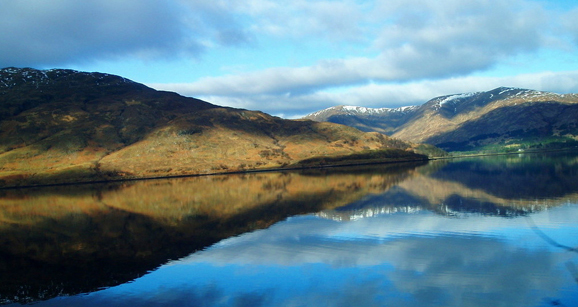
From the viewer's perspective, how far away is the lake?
2025 centimetres

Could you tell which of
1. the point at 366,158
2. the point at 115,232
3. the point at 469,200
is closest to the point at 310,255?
the point at 115,232

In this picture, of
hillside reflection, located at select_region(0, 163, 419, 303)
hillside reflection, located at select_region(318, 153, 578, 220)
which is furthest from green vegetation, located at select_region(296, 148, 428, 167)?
hillside reflection, located at select_region(318, 153, 578, 220)

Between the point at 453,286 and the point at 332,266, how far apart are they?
24.3 feet

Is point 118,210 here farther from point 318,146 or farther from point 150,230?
point 318,146

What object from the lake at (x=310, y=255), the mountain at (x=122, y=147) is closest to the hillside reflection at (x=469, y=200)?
the lake at (x=310, y=255)

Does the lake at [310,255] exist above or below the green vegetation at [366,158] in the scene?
below

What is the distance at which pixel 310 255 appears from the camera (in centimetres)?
2770

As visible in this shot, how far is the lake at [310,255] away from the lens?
797 inches

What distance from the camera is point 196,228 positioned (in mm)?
38844

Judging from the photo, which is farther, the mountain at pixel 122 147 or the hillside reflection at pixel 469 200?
the mountain at pixel 122 147

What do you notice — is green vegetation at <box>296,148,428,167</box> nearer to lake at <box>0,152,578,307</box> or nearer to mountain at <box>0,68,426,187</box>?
mountain at <box>0,68,426,187</box>

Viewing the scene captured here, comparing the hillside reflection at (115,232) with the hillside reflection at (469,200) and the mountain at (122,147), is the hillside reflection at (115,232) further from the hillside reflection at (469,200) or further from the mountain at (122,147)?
the mountain at (122,147)

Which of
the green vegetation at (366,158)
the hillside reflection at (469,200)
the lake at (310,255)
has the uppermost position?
the green vegetation at (366,158)

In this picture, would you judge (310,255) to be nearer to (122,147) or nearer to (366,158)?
(366,158)
